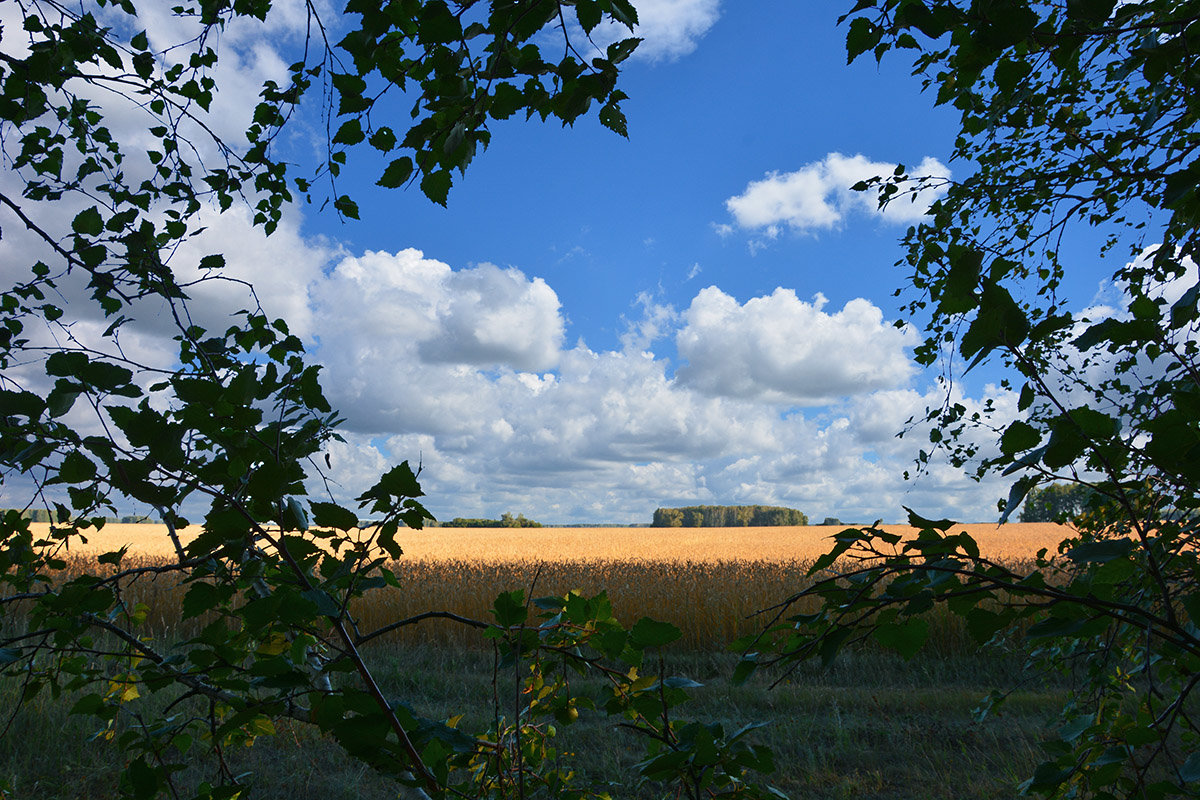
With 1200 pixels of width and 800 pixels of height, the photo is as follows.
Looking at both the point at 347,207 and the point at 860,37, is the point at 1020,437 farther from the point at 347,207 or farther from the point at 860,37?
the point at 347,207

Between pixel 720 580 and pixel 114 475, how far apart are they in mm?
11108

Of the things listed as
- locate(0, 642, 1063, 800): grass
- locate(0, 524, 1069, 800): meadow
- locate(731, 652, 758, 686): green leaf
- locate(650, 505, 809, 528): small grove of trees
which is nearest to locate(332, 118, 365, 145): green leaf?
locate(0, 524, 1069, 800): meadow

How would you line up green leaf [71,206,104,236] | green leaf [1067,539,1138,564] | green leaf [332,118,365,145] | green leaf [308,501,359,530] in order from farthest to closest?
green leaf [71,206,104,236], green leaf [332,118,365,145], green leaf [308,501,359,530], green leaf [1067,539,1138,564]

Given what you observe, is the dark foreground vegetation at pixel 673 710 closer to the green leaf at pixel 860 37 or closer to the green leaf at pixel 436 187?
the green leaf at pixel 436 187

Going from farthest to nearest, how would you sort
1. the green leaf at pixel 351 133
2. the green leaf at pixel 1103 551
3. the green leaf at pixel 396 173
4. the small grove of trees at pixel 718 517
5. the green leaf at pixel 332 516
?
the small grove of trees at pixel 718 517 < the green leaf at pixel 351 133 < the green leaf at pixel 396 173 < the green leaf at pixel 332 516 < the green leaf at pixel 1103 551

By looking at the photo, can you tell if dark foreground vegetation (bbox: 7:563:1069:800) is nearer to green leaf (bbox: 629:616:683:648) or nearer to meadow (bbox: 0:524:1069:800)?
meadow (bbox: 0:524:1069:800)

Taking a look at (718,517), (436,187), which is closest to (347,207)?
(436,187)

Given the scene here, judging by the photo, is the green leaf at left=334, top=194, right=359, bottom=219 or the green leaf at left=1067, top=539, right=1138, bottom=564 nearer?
the green leaf at left=1067, top=539, right=1138, bottom=564

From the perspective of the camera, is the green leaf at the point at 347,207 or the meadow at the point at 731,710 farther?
the meadow at the point at 731,710

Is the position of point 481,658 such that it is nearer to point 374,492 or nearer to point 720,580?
point 720,580

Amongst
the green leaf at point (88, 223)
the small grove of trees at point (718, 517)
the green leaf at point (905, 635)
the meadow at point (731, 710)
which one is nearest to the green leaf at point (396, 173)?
the meadow at point (731, 710)

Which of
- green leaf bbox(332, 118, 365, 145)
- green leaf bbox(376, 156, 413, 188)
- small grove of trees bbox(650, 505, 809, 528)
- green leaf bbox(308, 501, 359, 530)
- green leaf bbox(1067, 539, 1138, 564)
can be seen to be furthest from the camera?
small grove of trees bbox(650, 505, 809, 528)

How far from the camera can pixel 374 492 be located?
1.24m

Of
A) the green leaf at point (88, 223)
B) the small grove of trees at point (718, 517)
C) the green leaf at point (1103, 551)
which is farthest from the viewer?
the small grove of trees at point (718, 517)
